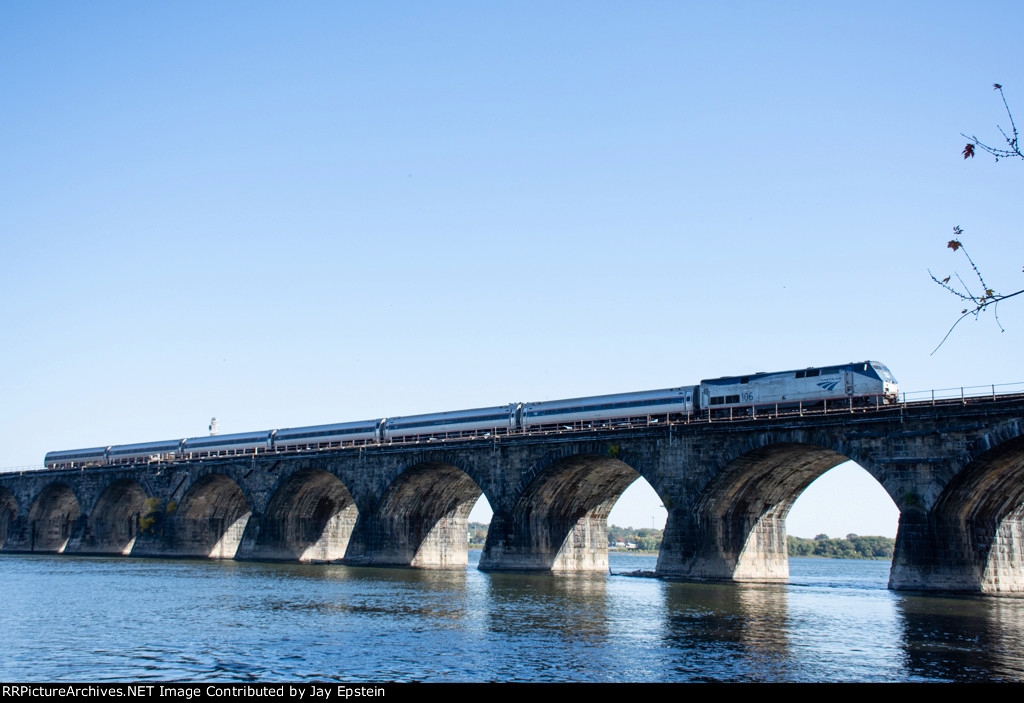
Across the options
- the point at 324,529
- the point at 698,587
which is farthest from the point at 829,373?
the point at 324,529

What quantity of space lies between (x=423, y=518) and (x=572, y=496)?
1544cm

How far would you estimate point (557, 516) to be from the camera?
204 feet

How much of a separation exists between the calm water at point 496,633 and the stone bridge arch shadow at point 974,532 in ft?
4.20

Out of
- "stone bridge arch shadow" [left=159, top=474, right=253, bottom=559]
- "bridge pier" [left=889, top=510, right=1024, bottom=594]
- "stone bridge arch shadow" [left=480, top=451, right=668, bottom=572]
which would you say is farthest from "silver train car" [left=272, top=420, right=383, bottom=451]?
"bridge pier" [left=889, top=510, right=1024, bottom=594]

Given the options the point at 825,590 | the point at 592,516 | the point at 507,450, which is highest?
the point at 507,450

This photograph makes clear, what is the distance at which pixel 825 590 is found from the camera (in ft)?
184

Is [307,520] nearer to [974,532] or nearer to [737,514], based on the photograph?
[737,514]

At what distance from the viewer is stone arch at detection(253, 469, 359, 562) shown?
7644 centimetres

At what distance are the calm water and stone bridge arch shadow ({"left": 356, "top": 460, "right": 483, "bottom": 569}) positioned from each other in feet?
51.5

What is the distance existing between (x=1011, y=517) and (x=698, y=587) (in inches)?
614

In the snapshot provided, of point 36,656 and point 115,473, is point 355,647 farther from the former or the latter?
point 115,473

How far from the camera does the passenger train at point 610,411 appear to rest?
4850 centimetres

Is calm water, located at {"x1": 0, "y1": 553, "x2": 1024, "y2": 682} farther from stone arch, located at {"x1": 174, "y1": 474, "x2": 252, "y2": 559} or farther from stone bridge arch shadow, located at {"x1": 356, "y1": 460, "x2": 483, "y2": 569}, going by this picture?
stone arch, located at {"x1": 174, "y1": 474, "x2": 252, "y2": 559}
